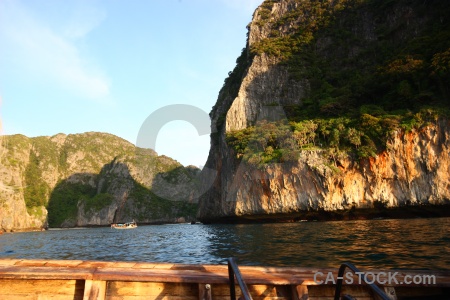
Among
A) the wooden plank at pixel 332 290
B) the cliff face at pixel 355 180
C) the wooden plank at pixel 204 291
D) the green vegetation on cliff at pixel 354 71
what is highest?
the green vegetation on cliff at pixel 354 71

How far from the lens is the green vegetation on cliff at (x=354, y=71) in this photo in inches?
1705

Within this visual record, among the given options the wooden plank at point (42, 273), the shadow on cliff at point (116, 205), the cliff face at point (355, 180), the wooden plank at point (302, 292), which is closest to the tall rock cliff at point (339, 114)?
the cliff face at point (355, 180)

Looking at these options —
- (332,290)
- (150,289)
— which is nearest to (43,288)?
(150,289)

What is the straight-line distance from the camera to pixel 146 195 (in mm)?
167000

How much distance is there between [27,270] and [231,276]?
11.8ft

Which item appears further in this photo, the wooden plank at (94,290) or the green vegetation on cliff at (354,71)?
the green vegetation on cliff at (354,71)

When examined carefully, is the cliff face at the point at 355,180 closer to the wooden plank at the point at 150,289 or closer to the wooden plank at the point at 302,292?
the wooden plank at the point at 302,292

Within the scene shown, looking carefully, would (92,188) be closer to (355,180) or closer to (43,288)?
(355,180)

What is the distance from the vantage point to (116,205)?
161 m

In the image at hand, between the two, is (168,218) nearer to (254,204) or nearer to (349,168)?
(254,204)

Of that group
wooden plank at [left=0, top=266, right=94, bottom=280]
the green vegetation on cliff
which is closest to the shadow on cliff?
the green vegetation on cliff

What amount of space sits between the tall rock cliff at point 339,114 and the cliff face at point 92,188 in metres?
93.7

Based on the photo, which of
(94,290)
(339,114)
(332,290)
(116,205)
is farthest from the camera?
(116,205)

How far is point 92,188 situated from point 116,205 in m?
41.9
